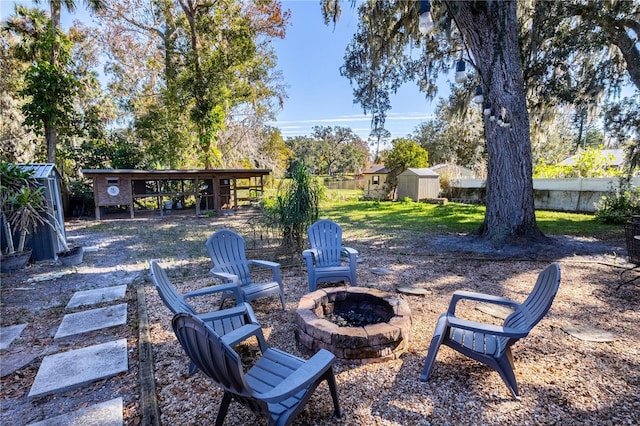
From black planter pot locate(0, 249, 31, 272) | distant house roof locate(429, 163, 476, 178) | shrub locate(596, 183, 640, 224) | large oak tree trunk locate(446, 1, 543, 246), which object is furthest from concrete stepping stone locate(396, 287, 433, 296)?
distant house roof locate(429, 163, 476, 178)

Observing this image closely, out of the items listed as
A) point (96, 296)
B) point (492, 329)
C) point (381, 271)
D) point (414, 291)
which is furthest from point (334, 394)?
point (96, 296)

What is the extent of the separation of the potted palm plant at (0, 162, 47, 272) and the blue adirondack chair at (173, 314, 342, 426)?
506 cm

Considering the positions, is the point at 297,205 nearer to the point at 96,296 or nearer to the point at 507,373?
the point at 96,296

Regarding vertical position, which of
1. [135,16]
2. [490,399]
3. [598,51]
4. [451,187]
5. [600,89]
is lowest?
[490,399]

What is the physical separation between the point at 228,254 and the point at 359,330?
1851 mm

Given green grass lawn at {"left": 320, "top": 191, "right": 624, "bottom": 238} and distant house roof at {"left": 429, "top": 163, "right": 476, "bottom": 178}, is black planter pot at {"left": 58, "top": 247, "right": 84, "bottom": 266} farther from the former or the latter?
distant house roof at {"left": 429, "top": 163, "right": 476, "bottom": 178}

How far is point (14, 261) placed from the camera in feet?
15.4

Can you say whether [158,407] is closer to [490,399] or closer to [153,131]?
[490,399]

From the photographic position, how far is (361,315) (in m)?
2.90

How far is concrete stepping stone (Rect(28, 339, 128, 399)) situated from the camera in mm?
2084

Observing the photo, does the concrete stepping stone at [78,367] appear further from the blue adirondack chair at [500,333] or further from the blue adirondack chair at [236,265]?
the blue adirondack chair at [500,333]

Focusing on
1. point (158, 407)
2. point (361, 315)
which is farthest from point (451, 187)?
point (158, 407)

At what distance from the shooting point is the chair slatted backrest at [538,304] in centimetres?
189

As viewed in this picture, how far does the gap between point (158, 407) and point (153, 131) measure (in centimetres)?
1483
